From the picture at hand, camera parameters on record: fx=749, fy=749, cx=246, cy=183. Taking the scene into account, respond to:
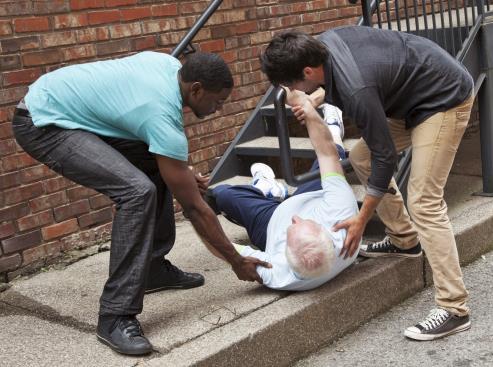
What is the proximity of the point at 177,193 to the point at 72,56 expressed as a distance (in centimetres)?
180

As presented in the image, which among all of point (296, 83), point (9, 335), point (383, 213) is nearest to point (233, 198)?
point (383, 213)

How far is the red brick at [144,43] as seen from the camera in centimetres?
506

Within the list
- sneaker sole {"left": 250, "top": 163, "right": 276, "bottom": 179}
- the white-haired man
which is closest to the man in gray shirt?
the white-haired man

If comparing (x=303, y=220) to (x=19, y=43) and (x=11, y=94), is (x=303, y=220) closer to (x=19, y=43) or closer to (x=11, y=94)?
(x=11, y=94)

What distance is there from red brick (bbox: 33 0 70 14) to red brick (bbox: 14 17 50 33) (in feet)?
0.16

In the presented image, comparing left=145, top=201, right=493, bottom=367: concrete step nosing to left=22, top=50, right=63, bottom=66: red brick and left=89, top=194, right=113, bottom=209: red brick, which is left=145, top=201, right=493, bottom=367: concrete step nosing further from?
left=22, top=50, right=63, bottom=66: red brick

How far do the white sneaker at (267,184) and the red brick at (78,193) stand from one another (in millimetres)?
1082

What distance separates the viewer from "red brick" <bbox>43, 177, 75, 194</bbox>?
467 cm

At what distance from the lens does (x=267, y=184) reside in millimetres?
4789

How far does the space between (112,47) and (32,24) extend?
59 cm

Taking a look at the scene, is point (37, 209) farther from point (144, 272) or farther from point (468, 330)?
point (468, 330)

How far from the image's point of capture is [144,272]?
A: 3336mm

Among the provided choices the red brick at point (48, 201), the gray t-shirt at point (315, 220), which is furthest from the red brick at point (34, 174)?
the gray t-shirt at point (315, 220)

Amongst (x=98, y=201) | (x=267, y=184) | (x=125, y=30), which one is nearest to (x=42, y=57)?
(x=125, y=30)
